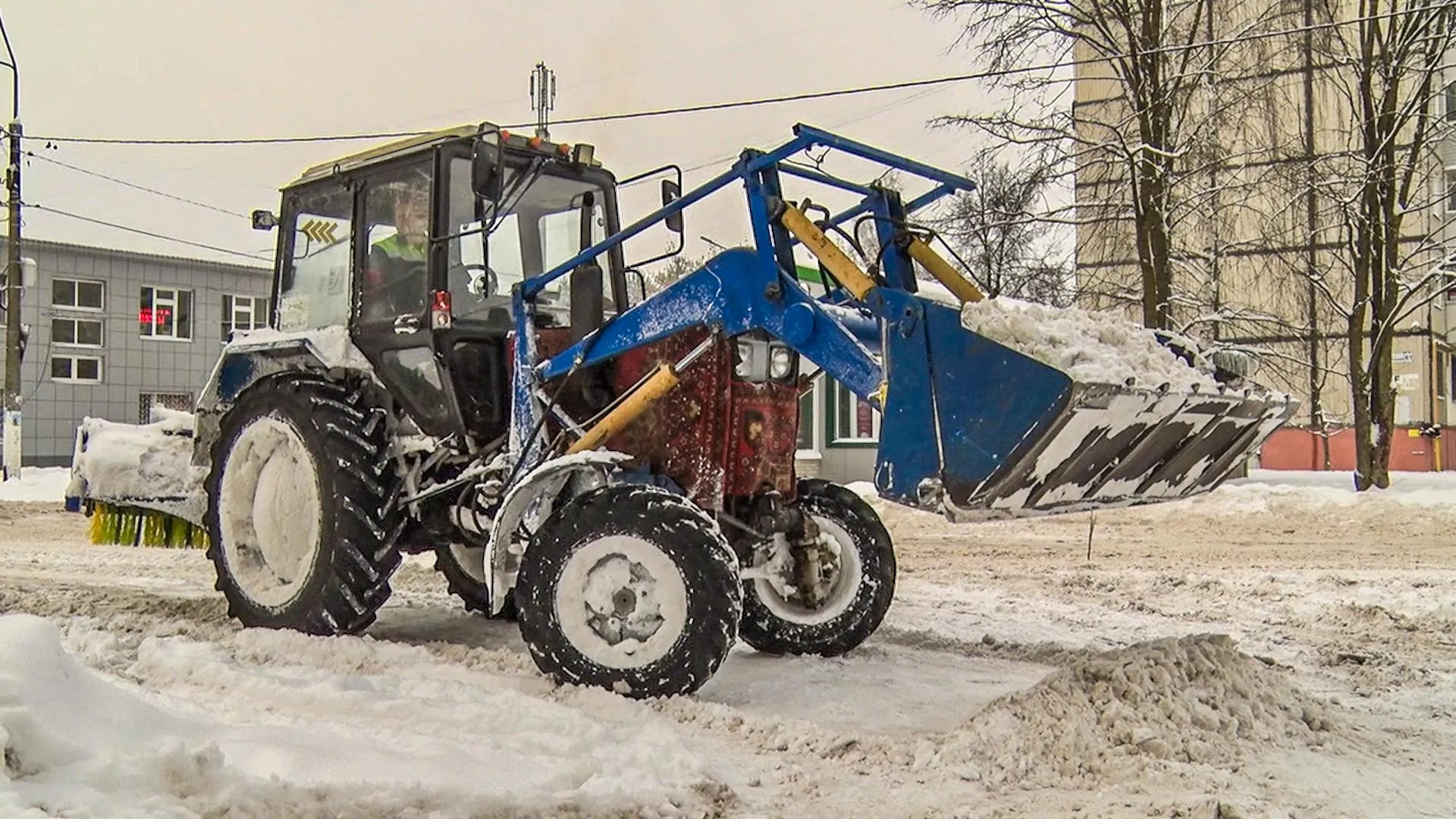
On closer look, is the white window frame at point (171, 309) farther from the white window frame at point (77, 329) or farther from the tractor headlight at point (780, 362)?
the tractor headlight at point (780, 362)

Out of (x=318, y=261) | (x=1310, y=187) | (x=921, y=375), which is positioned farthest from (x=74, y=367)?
(x=921, y=375)

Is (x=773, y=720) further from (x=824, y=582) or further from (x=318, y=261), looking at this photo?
(x=318, y=261)

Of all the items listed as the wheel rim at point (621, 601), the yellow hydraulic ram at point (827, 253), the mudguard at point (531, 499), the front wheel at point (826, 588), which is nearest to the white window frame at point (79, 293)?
the mudguard at point (531, 499)

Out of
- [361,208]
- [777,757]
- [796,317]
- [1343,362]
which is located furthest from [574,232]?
[1343,362]

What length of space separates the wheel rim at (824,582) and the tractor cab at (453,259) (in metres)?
1.41

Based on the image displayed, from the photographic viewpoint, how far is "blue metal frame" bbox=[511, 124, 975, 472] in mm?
Answer: 4344

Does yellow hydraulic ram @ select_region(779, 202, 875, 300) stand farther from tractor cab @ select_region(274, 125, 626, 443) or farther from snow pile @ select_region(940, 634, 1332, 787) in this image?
snow pile @ select_region(940, 634, 1332, 787)

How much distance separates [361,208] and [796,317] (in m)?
2.47

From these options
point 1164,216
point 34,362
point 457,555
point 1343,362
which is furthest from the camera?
point 34,362

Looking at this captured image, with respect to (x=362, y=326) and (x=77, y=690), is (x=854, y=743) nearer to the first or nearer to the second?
(x=77, y=690)

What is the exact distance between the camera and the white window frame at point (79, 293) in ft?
89.0

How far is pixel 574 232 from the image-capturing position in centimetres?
587

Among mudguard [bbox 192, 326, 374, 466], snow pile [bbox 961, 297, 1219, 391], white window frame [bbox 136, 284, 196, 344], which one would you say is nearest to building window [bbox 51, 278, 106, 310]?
white window frame [bbox 136, 284, 196, 344]

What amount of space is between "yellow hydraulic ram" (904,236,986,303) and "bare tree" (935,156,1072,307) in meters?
7.09
